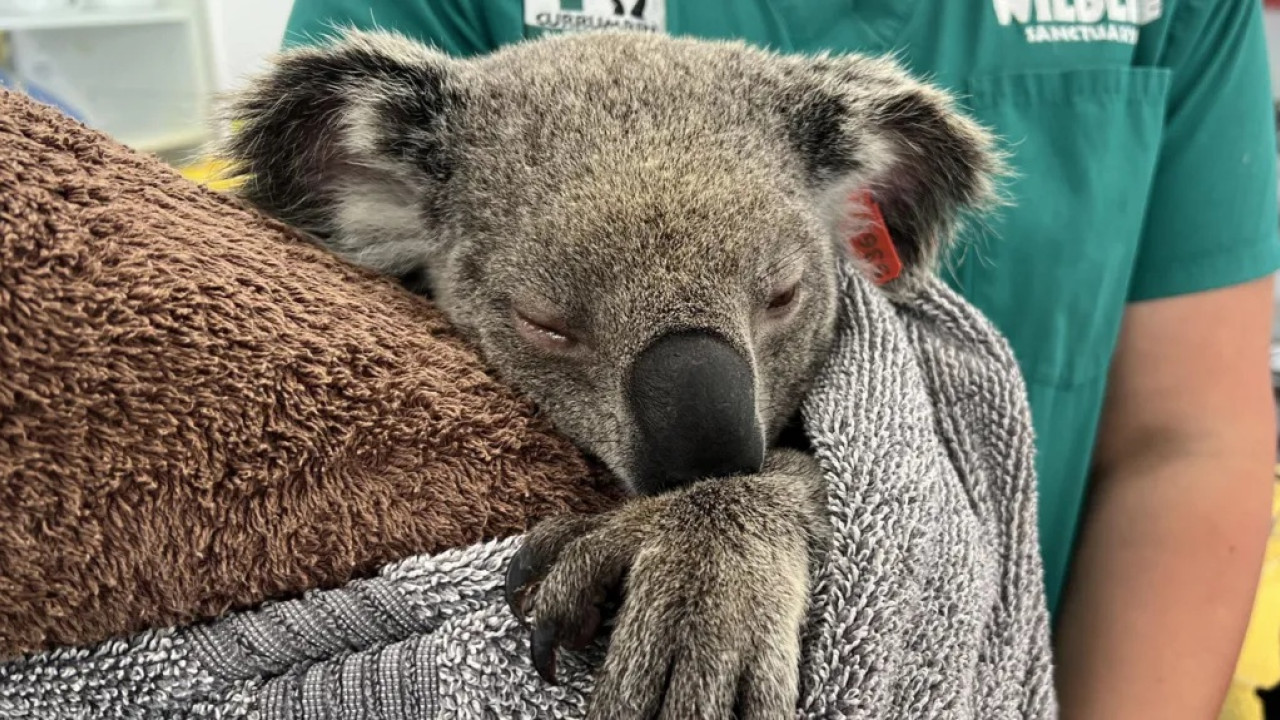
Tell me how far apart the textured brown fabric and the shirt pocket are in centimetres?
86

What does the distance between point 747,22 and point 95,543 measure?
3.48 feet

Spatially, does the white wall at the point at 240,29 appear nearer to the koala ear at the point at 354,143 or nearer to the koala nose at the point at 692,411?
the koala ear at the point at 354,143

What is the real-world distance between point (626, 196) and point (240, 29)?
9.32 feet

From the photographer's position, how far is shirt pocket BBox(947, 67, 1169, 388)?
120cm

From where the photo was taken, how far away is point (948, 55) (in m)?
1.24

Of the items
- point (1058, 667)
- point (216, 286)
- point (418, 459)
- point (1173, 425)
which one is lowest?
point (1058, 667)

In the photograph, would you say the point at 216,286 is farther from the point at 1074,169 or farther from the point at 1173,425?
the point at 1173,425

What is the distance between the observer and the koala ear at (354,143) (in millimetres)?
926

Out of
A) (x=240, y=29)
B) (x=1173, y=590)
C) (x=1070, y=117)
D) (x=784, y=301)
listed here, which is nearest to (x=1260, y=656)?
(x=1173, y=590)

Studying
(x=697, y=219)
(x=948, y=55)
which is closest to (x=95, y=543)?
(x=697, y=219)

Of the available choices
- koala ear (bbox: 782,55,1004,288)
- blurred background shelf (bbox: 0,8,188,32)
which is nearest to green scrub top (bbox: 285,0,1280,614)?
koala ear (bbox: 782,55,1004,288)

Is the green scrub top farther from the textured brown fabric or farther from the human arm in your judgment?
the textured brown fabric

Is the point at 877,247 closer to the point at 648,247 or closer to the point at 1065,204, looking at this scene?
the point at 1065,204

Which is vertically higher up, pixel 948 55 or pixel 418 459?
pixel 948 55
